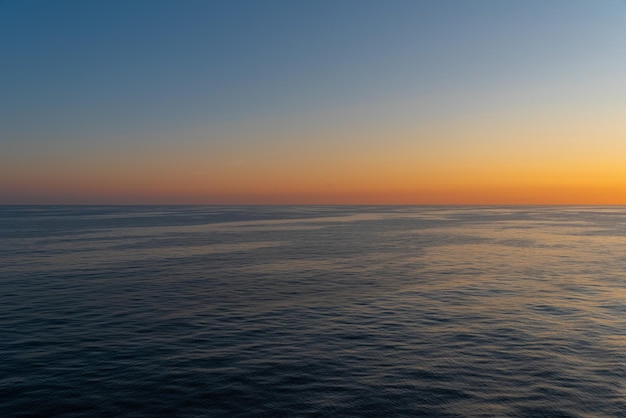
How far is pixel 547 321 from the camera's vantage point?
3988cm

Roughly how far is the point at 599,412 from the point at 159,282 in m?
49.8

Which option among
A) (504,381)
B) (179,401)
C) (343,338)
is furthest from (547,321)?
(179,401)

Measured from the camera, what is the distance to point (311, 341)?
111 ft

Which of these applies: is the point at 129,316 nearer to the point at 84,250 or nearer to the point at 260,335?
the point at 260,335

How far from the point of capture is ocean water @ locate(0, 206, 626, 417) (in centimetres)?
2417

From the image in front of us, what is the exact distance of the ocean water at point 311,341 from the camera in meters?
24.2

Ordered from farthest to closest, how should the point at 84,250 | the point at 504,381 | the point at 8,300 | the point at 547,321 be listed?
the point at 84,250, the point at 8,300, the point at 547,321, the point at 504,381

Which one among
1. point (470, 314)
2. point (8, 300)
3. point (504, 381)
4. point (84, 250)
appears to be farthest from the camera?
point (84, 250)

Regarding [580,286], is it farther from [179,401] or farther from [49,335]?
[49,335]

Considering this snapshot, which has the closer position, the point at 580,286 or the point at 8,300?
the point at 8,300

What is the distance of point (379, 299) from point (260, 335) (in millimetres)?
17436

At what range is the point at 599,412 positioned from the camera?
2323 centimetres

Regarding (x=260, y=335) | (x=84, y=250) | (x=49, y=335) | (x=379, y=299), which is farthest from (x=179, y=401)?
(x=84, y=250)

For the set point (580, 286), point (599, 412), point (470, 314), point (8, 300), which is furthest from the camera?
point (580, 286)
